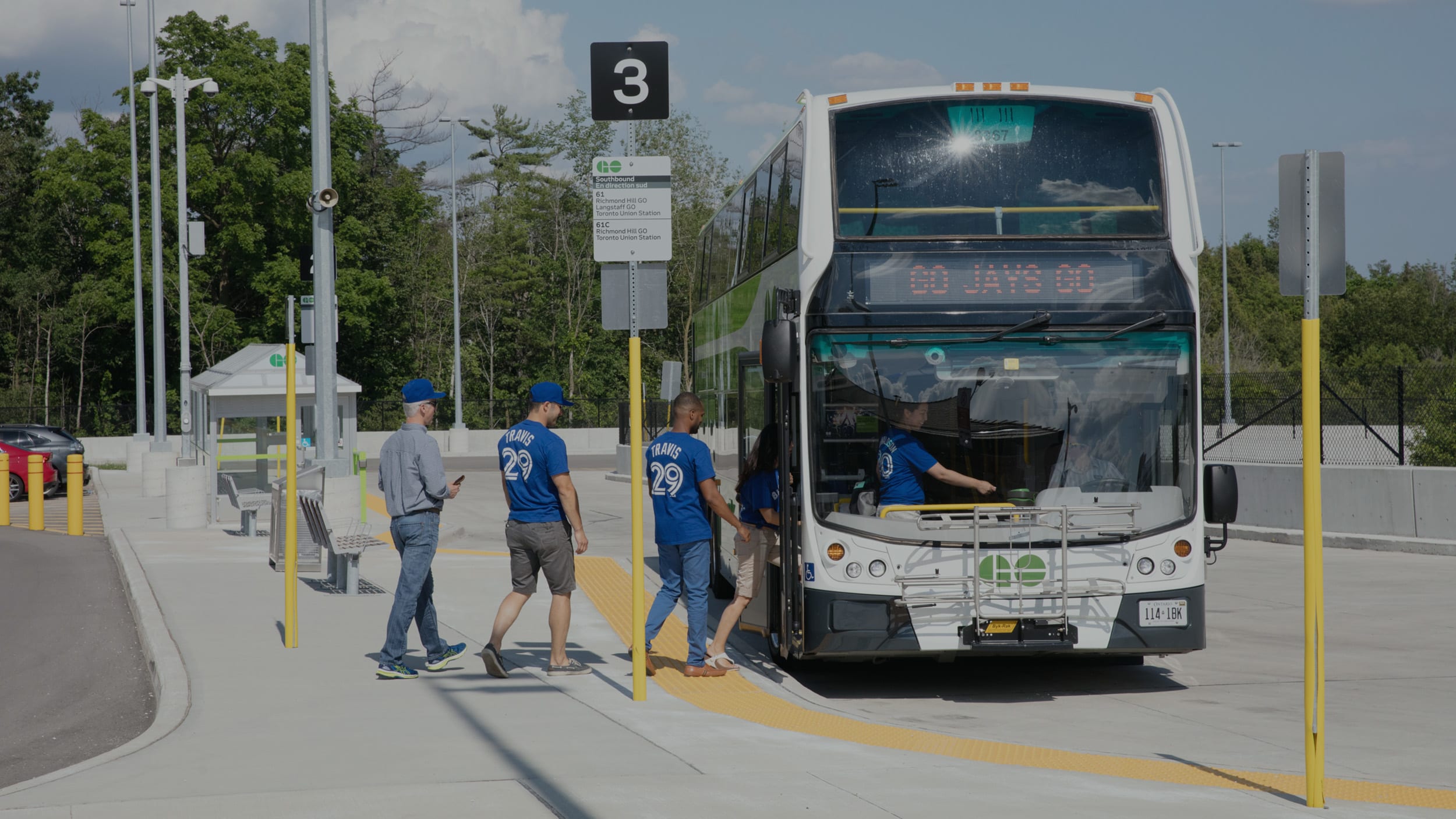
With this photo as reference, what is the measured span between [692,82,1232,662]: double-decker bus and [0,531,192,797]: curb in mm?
3636

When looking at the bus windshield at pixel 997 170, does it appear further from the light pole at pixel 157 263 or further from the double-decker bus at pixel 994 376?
the light pole at pixel 157 263

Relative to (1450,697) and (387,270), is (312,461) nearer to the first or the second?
(1450,697)

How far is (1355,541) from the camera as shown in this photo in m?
17.5

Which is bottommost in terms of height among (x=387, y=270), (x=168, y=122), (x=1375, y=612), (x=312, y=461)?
(x=1375, y=612)

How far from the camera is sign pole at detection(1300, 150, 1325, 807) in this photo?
5605 millimetres

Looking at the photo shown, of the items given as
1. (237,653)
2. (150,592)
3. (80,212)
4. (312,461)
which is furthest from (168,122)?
(237,653)

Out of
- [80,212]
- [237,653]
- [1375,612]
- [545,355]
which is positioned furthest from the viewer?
[545,355]

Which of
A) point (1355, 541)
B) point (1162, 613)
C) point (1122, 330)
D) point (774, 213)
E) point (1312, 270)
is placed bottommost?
point (1355, 541)

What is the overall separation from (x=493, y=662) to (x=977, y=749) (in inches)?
125

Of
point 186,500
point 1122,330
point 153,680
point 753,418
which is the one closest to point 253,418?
point 186,500

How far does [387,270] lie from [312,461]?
40.8 m

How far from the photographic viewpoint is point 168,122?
50.5 m

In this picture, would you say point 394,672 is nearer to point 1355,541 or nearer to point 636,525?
point 636,525

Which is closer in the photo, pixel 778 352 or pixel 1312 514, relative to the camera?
pixel 1312 514
